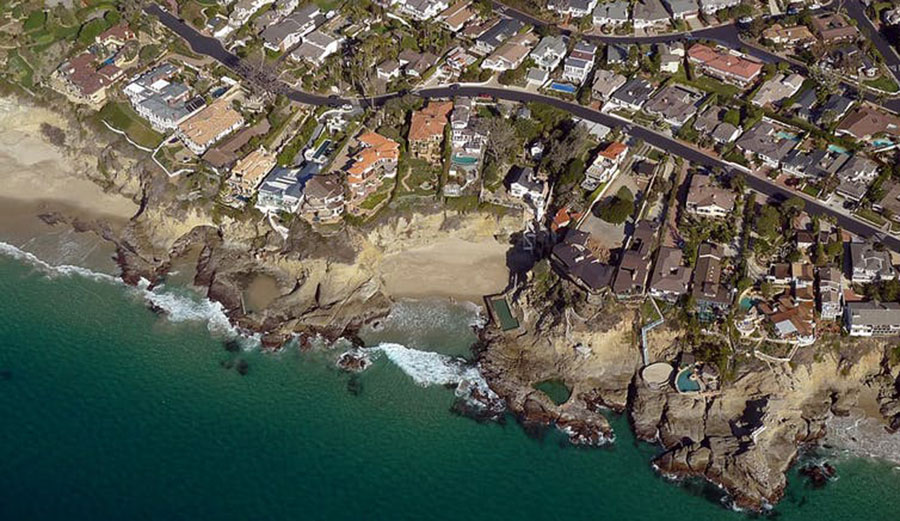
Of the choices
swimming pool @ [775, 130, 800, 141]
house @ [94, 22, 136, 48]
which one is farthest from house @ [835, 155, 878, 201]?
house @ [94, 22, 136, 48]

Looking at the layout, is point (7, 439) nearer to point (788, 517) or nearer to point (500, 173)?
point (500, 173)

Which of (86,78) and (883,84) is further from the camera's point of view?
(86,78)

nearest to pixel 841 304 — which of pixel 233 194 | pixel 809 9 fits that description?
pixel 809 9

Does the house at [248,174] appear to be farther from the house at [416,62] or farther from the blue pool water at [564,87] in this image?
the blue pool water at [564,87]

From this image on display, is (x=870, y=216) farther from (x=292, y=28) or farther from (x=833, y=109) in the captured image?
(x=292, y=28)

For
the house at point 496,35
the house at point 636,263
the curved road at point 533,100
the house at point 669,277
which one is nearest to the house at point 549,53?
the house at point 496,35

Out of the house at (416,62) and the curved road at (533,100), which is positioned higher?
the house at (416,62)

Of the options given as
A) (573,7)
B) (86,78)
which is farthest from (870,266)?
(86,78)
